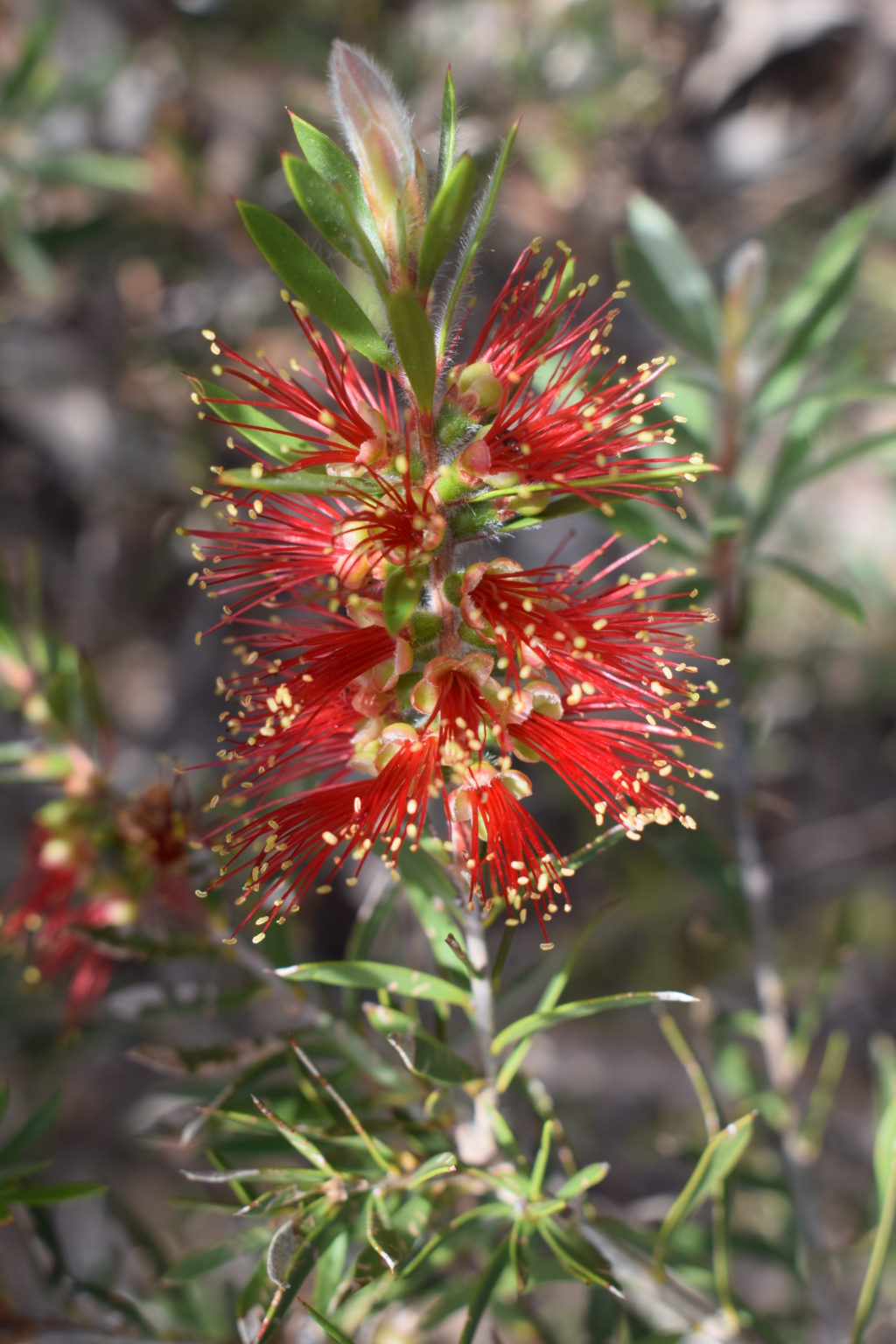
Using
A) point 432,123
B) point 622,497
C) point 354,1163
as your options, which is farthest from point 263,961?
point 432,123

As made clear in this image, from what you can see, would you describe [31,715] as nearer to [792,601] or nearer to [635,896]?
[635,896]

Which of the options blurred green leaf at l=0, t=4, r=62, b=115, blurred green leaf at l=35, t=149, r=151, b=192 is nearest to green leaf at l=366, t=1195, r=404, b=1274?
blurred green leaf at l=35, t=149, r=151, b=192

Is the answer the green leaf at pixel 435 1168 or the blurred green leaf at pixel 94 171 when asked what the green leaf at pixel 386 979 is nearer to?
the green leaf at pixel 435 1168

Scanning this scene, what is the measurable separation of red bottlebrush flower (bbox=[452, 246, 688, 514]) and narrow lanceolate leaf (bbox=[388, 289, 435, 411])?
84mm

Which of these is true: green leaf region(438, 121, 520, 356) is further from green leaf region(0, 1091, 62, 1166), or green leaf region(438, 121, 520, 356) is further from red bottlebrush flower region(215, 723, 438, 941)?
green leaf region(0, 1091, 62, 1166)

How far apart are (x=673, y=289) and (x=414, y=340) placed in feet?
2.75

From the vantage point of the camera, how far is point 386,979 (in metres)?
0.88

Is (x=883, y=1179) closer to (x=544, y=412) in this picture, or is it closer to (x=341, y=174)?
(x=544, y=412)

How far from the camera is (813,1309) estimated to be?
1308 millimetres

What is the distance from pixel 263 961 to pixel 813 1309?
92cm

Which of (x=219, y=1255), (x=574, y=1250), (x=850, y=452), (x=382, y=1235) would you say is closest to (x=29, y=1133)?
(x=219, y=1255)

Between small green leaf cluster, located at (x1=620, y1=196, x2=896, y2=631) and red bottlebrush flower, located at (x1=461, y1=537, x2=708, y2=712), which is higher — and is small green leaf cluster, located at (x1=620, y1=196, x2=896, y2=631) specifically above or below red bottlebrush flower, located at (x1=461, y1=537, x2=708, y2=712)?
above

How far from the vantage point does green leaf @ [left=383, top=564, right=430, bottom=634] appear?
0.71m

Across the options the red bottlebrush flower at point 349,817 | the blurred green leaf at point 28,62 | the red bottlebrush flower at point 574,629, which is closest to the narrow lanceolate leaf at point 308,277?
the red bottlebrush flower at point 574,629
